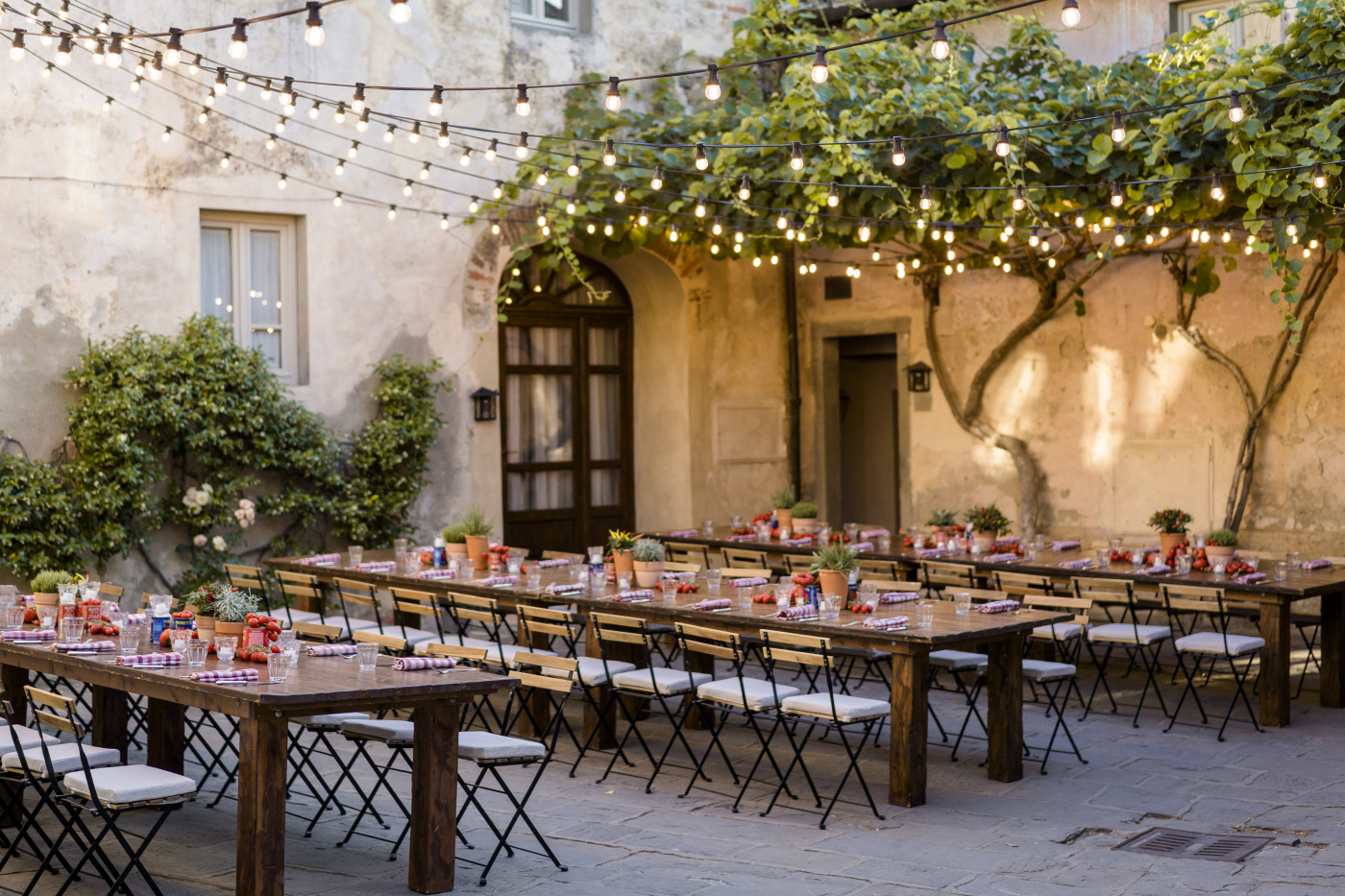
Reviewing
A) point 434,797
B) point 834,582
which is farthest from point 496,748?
point 834,582

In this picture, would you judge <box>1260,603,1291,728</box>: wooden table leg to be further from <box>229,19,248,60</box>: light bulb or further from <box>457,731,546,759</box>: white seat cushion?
<box>229,19,248,60</box>: light bulb

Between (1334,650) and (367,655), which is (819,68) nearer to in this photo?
(367,655)

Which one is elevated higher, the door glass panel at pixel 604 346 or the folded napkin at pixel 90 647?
the door glass panel at pixel 604 346

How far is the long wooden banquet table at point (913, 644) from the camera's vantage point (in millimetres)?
6125

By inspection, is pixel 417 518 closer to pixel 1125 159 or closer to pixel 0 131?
pixel 0 131

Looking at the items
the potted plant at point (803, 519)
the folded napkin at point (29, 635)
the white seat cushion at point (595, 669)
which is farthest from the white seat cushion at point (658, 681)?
the potted plant at point (803, 519)

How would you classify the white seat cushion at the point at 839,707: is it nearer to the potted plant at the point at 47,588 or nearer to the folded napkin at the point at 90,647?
the folded napkin at the point at 90,647

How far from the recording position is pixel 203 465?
396 inches

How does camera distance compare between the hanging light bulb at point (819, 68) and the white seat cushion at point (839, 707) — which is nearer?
the hanging light bulb at point (819, 68)

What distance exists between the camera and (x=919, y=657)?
615 centimetres

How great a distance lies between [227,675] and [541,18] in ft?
26.4

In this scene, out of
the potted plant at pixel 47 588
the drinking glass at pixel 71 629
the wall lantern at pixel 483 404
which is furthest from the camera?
the wall lantern at pixel 483 404

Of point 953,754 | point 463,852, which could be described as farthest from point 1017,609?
point 463,852

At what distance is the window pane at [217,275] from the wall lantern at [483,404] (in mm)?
1940
